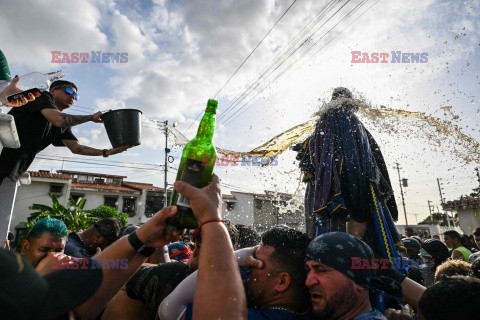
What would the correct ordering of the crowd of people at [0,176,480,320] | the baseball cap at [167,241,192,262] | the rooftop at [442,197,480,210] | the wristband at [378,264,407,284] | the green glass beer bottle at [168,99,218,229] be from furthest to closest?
1. the rooftop at [442,197,480,210]
2. the baseball cap at [167,241,192,262]
3. the wristband at [378,264,407,284]
4. the green glass beer bottle at [168,99,218,229]
5. the crowd of people at [0,176,480,320]

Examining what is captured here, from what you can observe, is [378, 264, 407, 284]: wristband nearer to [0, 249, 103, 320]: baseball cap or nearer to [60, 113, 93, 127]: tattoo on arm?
[0, 249, 103, 320]: baseball cap

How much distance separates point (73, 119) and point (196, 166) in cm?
222

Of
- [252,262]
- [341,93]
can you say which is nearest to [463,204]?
[341,93]

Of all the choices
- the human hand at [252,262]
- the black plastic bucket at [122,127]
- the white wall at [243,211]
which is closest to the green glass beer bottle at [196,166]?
the human hand at [252,262]

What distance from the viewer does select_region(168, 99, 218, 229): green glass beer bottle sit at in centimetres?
117

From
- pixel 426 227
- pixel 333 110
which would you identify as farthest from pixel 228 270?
pixel 426 227

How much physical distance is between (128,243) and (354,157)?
204cm

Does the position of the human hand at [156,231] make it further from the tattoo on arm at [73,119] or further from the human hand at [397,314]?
the tattoo on arm at [73,119]

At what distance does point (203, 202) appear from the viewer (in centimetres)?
105

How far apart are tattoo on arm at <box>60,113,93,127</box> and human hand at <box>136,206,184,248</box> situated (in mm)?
1886

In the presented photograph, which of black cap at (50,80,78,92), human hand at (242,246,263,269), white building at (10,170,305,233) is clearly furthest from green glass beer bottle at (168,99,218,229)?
white building at (10,170,305,233)

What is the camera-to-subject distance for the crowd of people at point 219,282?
2.77ft

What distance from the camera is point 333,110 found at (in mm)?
2912

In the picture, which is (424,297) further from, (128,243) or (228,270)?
(128,243)
